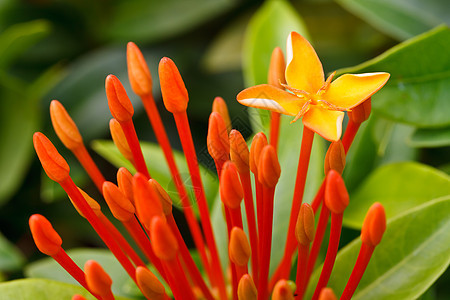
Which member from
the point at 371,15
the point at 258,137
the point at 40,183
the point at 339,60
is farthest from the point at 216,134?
the point at 40,183

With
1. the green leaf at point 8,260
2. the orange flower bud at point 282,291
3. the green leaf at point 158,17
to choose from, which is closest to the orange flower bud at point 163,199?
the orange flower bud at point 282,291

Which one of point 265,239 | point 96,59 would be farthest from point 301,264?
point 96,59

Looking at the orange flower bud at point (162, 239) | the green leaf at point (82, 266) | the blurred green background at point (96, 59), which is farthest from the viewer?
the blurred green background at point (96, 59)

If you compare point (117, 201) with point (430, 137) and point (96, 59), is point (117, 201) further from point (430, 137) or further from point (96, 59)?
point (96, 59)

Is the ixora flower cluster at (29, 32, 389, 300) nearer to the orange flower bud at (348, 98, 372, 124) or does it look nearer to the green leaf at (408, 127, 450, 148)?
the orange flower bud at (348, 98, 372, 124)

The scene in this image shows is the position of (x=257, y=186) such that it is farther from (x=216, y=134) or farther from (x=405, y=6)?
(x=405, y=6)

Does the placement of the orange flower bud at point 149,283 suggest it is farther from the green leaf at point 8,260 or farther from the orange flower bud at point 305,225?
the green leaf at point 8,260

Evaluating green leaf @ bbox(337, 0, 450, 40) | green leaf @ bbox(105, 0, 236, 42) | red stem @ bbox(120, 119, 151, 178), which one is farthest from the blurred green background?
red stem @ bbox(120, 119, 151, 178)
